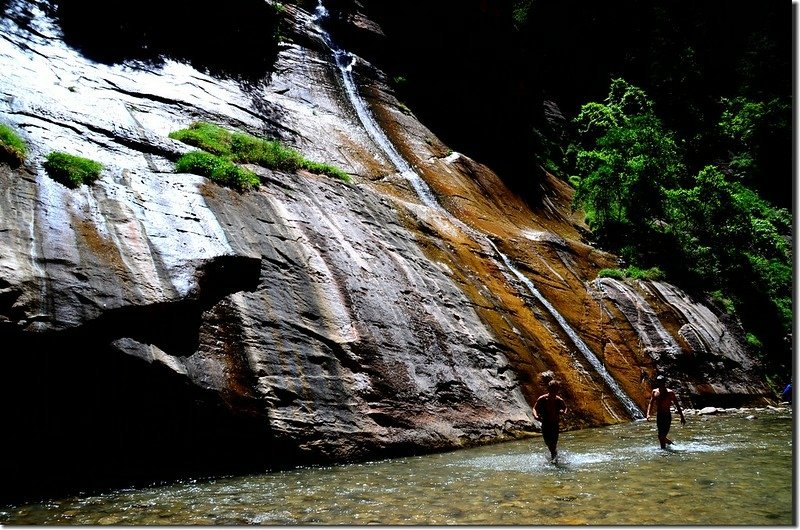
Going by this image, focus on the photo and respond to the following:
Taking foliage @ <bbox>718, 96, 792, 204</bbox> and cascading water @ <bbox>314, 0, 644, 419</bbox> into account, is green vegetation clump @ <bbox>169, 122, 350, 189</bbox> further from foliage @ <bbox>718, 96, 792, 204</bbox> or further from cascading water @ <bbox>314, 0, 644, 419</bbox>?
foliage @ <bbox>718, 96, 792, 204</bbox>

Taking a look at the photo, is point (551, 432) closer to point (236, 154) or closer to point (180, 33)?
point (236, 154)

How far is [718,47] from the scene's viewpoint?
140ft

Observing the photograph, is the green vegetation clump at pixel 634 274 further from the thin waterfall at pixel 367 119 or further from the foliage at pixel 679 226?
the thin waterfall at pixel 367 119

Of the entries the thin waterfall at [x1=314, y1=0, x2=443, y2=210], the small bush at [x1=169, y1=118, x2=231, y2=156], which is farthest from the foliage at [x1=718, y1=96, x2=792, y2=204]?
the small bush at [x1=169, y1=118, x2=231, y2=156]

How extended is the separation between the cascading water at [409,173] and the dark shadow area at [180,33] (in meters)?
3.01

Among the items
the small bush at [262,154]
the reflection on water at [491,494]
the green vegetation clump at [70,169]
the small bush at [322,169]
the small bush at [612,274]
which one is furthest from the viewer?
the small bush at [612,274]

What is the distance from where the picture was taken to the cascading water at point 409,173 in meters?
13.8

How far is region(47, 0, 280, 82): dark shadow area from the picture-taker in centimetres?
1797

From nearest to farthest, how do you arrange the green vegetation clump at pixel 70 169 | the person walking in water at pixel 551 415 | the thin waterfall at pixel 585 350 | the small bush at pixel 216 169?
the person walking in water at pixel 551 415 < the green vegetation clump at pixel 70 169 < the small bush at pixel 216 169 < the thin waterfall at pixel 585 350

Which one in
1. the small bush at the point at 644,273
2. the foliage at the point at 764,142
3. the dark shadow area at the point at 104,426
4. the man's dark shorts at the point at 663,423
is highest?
the foliage at the point at 764,142

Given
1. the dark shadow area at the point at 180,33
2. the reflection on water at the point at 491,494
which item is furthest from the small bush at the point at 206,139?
the reflection on water at the point at 491,494

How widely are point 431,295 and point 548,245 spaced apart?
760cm

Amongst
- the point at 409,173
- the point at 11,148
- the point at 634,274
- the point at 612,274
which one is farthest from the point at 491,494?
the point at 409,173

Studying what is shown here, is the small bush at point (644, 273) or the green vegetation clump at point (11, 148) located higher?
the green vegetation clump at point (11, 148)
